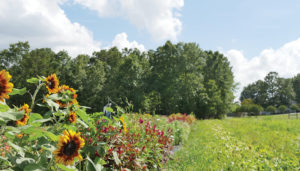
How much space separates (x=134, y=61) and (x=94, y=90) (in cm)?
612

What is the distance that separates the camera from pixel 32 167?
1.20 m

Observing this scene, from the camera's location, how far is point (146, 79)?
29.0 m

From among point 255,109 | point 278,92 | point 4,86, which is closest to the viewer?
point 4,86

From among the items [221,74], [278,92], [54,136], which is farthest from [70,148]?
[278,92]

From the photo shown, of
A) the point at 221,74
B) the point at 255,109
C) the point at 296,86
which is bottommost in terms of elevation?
the point at 255,109

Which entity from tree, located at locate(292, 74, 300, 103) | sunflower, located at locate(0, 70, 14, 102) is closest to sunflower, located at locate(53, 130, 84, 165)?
sunflower, located at locate(0, 70, 14, 102)

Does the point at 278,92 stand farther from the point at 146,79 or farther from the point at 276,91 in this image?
the point at 146,79

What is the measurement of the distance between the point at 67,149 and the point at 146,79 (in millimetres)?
27787

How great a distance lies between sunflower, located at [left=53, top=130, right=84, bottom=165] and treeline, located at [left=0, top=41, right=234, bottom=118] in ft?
77.7

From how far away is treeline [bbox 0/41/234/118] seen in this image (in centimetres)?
2628

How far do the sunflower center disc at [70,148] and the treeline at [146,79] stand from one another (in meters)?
23.7

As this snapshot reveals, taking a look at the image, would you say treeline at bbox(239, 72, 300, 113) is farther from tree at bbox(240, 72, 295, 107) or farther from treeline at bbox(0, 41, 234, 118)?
treeline at bbox(0, 41, 234, 118)

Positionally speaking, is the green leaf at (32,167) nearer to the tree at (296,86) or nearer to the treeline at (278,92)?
the treeline at (278,92)

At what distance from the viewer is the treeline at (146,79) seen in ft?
86.2
